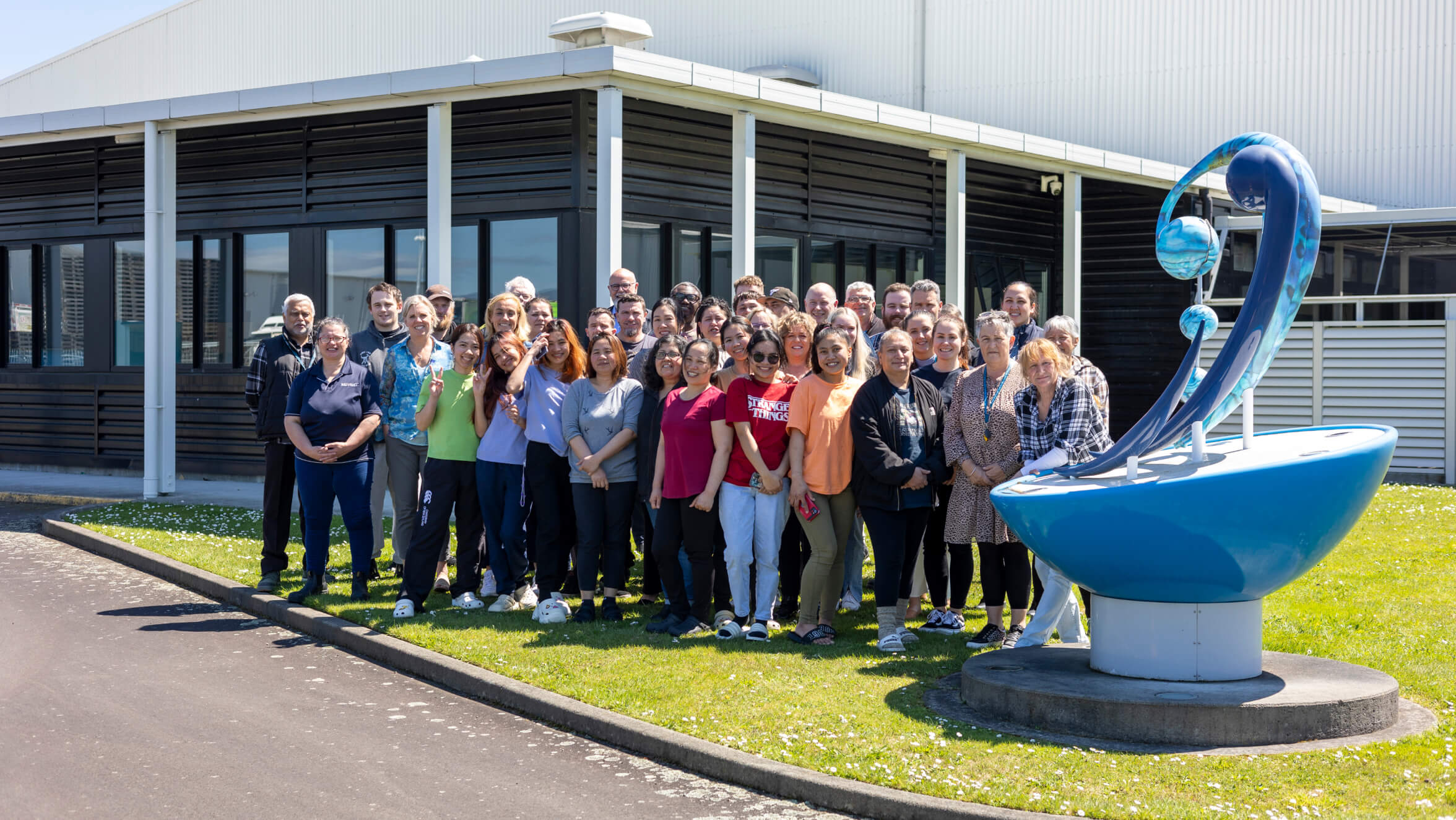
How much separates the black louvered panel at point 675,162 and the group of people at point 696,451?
Answer: 14.8ft

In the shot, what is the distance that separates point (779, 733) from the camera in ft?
19.5

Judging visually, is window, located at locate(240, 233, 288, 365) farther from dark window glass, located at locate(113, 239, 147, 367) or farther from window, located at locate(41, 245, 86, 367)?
window, located at locate(41, 245, 86, 367)

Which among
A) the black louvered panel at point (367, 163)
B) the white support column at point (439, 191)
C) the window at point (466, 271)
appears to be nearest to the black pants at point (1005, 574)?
the white support column at point (439, 191)

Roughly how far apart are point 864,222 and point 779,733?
12.0 meters

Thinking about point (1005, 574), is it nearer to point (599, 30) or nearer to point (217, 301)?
point (599, 30)

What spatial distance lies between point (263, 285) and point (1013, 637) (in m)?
11.5

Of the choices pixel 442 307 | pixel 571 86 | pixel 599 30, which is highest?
pixel 599 30

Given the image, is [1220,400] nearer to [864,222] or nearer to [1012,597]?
[1012,597]

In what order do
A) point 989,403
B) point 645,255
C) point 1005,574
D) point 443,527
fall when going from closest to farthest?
1. point 989,403
2. point 1005,574
3. point 443,527
4. point 645,255

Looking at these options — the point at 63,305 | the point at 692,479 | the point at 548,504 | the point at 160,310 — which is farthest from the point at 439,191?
the point at 63,305

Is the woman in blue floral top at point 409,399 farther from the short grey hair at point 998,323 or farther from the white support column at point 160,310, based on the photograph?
the white support column at point 160,310

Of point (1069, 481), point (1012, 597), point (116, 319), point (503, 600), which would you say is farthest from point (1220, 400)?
point (116, 319)

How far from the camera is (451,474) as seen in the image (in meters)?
8.88

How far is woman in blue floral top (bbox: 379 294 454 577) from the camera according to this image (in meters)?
9.32
